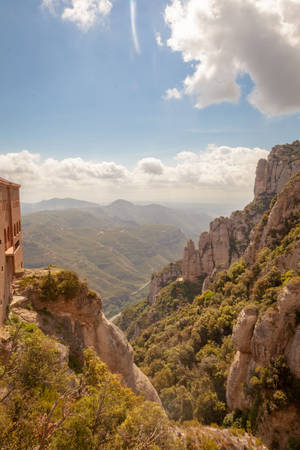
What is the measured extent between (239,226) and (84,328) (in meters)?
75.5

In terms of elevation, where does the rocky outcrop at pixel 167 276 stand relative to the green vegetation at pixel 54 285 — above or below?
below

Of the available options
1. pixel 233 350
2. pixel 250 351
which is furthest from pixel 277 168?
pixel 250 351

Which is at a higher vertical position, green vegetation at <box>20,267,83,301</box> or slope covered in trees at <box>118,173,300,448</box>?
green vegetation at <box>20,267,83,301</box>

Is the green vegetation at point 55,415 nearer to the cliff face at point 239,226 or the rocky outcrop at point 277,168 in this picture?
the cliff face at point 239,226

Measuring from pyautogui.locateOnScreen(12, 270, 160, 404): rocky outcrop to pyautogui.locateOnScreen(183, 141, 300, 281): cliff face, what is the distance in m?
60.1

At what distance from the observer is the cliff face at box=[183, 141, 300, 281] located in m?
80.2

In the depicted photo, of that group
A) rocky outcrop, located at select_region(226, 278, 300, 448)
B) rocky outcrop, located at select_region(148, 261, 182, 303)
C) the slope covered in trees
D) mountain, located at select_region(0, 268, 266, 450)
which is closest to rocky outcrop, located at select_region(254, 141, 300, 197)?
the slope covered in trees

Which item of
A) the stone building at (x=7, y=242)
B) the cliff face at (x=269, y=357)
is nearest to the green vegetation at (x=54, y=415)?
the stone building at (x=7, y=242)

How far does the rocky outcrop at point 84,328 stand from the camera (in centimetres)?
1933

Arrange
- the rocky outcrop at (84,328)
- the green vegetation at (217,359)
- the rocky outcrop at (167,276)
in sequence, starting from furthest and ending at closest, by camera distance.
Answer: the rocky outcrop at (167,276)
the rocky outcrop at (84,328)
the green vegetation at (217,359)

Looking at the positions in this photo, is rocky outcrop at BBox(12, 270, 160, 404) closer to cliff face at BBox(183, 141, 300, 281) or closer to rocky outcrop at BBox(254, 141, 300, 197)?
cliff face at BBox(183, 141, 300, 281)

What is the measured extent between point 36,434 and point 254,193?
107m

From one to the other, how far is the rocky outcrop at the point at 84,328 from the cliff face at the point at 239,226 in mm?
60059

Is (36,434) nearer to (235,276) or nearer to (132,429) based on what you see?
(132,429)
